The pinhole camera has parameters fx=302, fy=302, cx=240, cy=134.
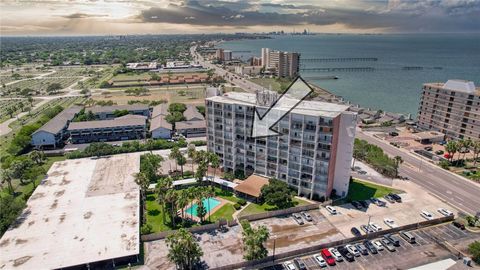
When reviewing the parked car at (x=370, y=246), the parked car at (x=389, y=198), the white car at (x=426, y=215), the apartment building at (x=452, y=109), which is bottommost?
the parked car at (x=370, y=246)

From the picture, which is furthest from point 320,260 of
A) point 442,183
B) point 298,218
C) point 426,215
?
point 442,183

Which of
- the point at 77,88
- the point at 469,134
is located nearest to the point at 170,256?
the point at 469,134

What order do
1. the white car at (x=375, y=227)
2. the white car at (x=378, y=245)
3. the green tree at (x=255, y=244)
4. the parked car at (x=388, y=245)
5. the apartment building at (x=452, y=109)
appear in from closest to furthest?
the green tree at (x=255, y=244)
the parked car at (x=388, y=245)
the white car at (x=378, y=245)
the white car at (x=375, y=227)
the apartment building at (x=452, y=109)

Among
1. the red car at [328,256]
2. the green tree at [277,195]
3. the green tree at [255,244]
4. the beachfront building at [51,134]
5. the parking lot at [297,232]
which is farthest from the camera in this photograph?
the beachfront building at [51,134]

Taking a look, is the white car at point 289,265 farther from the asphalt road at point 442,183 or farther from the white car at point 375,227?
the asphalt road at point 442,183

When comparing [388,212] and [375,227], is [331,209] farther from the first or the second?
[388,212]

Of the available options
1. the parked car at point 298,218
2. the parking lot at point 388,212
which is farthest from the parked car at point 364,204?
the parked car at point 298,218

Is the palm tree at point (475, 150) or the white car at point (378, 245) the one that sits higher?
the palm tree at point (475, 150)
